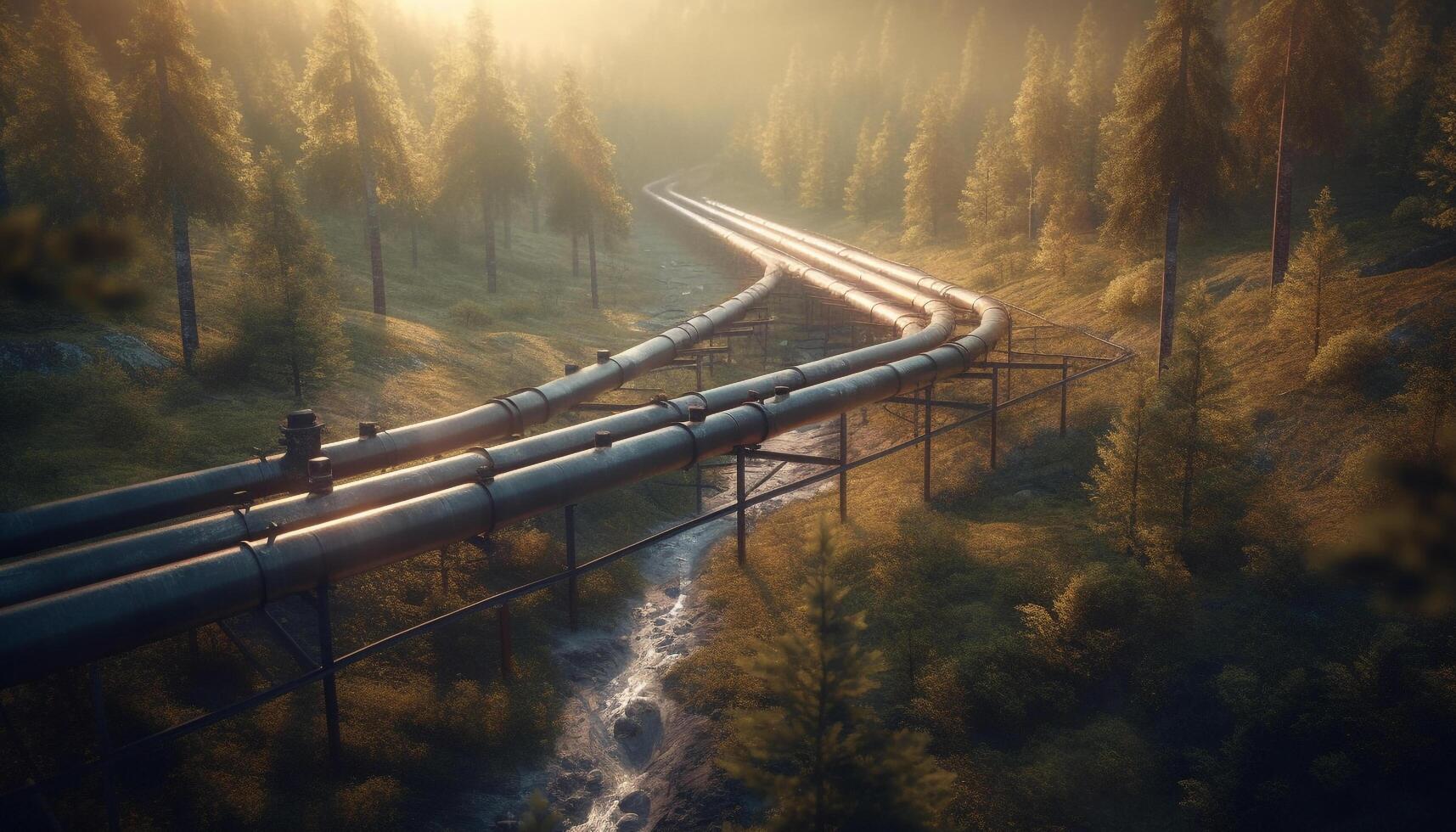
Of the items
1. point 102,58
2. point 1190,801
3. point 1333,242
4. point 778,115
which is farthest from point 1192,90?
point 778,115

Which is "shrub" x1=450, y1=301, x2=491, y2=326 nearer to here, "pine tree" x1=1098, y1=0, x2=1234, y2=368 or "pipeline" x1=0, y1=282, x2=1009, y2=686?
"pipeline" x1=0, y1=282, x2=1009, y2=686

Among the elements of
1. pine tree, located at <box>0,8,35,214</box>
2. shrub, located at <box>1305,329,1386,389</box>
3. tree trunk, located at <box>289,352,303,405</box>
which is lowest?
tree trunk, located at <box>289,352,303,405</box>

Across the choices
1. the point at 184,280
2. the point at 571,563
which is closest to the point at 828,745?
the point at 571,563

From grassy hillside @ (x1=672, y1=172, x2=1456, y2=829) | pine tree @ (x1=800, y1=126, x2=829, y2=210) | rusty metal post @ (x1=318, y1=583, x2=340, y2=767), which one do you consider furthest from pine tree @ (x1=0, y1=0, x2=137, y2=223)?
pine tree @ (x1=800, y1=126, x2=829, y2=210)

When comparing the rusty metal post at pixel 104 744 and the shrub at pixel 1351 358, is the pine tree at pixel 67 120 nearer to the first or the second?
the rusty metal post at pixel 104 744

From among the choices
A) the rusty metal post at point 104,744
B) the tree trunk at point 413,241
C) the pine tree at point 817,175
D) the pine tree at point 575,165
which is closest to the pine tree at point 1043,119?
the pine tree at point 575,165

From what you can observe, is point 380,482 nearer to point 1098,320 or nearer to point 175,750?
point 175,750

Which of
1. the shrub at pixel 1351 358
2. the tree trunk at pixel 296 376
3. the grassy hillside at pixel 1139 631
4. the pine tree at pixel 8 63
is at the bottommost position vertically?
the grassy hillside at pixel 1139 631
